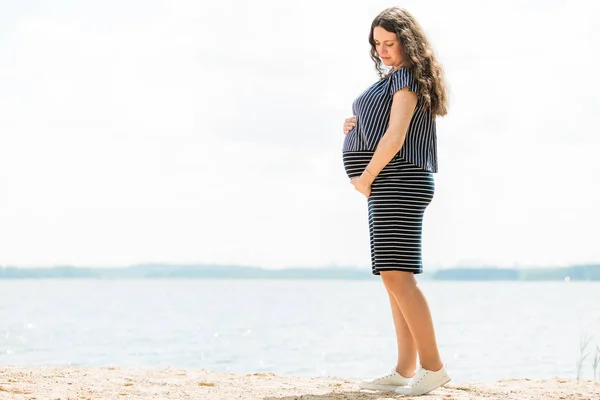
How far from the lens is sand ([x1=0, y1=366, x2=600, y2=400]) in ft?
12.0

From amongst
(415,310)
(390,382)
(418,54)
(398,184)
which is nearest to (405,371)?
(390,382)

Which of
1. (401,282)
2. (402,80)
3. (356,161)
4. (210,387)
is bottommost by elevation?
(210,387)

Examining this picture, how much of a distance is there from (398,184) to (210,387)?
1450mm

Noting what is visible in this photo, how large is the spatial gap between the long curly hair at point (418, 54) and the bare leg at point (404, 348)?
1.03 metres

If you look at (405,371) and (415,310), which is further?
(405,371)

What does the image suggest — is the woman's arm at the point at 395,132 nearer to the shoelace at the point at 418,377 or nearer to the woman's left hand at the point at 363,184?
the woman's left hand at the point at 363,184

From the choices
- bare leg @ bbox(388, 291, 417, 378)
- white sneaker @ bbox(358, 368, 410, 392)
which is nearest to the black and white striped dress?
bare leg @ bbox(388, 291, 417, 378)

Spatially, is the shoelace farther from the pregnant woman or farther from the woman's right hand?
the woman's right hand

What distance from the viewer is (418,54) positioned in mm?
3701

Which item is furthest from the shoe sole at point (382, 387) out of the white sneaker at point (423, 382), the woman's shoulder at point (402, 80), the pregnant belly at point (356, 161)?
the woman's shoulder at point (402, 80)

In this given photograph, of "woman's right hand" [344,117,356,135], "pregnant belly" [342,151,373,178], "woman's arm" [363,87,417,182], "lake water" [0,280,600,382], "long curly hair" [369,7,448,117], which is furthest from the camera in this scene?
"lake water" [0,280,600,382]

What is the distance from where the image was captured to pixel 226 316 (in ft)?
92.7

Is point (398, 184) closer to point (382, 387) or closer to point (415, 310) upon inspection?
point (415, 310)

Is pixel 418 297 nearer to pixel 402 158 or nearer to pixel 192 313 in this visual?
pixel 402 158
